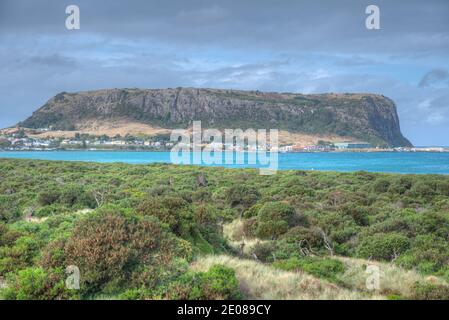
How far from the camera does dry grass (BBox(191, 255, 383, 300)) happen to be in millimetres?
7566

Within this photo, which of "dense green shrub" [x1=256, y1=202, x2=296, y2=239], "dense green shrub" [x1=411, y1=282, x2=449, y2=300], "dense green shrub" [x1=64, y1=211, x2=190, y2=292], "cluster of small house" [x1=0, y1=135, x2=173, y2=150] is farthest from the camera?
"cluster of small house" [x1=0, y1=135, x2=173, y2=150]

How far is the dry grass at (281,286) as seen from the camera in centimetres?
757

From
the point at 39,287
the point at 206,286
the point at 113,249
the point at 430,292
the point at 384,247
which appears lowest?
the point at 384,247

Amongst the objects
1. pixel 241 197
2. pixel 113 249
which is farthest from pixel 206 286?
pixel 241 197

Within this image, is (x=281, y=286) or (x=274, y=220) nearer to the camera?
(x=281, y=286)

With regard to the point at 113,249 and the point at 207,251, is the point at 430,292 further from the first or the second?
the point at 113,249

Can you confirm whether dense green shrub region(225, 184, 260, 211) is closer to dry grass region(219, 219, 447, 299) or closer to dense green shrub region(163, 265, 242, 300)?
dry grass region(219, 219, 447, 299)

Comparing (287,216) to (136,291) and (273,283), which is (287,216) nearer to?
(273,283)

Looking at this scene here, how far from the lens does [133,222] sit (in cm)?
885

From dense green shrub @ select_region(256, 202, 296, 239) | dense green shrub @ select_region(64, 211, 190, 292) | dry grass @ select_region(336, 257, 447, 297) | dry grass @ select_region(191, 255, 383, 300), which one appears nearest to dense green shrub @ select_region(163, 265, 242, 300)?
dry grass @ select_region(191, 255, 383, 300)

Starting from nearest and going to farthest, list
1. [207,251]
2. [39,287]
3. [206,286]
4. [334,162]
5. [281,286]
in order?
1. [206,286]
2. [39,287]
3. [281,286]
4. [207,251]
5. [334,162]

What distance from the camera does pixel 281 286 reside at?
7.92 m

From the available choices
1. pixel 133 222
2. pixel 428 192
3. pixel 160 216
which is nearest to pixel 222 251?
pixel 160 216

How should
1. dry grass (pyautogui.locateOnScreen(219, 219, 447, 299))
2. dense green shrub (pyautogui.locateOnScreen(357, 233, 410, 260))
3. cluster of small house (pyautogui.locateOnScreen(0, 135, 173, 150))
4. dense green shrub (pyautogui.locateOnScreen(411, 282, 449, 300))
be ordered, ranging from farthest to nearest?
cluster of small house (pyautogui.locateOnScreen(0, 135, 173, 150)), dense green shrub (pyautogui.locateOnScreen(357, 233, 410, 260)), dense green shrub (pyautogui.locateOnScreen(411, 282, 449, 300)), dry grass (pyautogui.locateOnScreen(219, 219, 447, 299))
